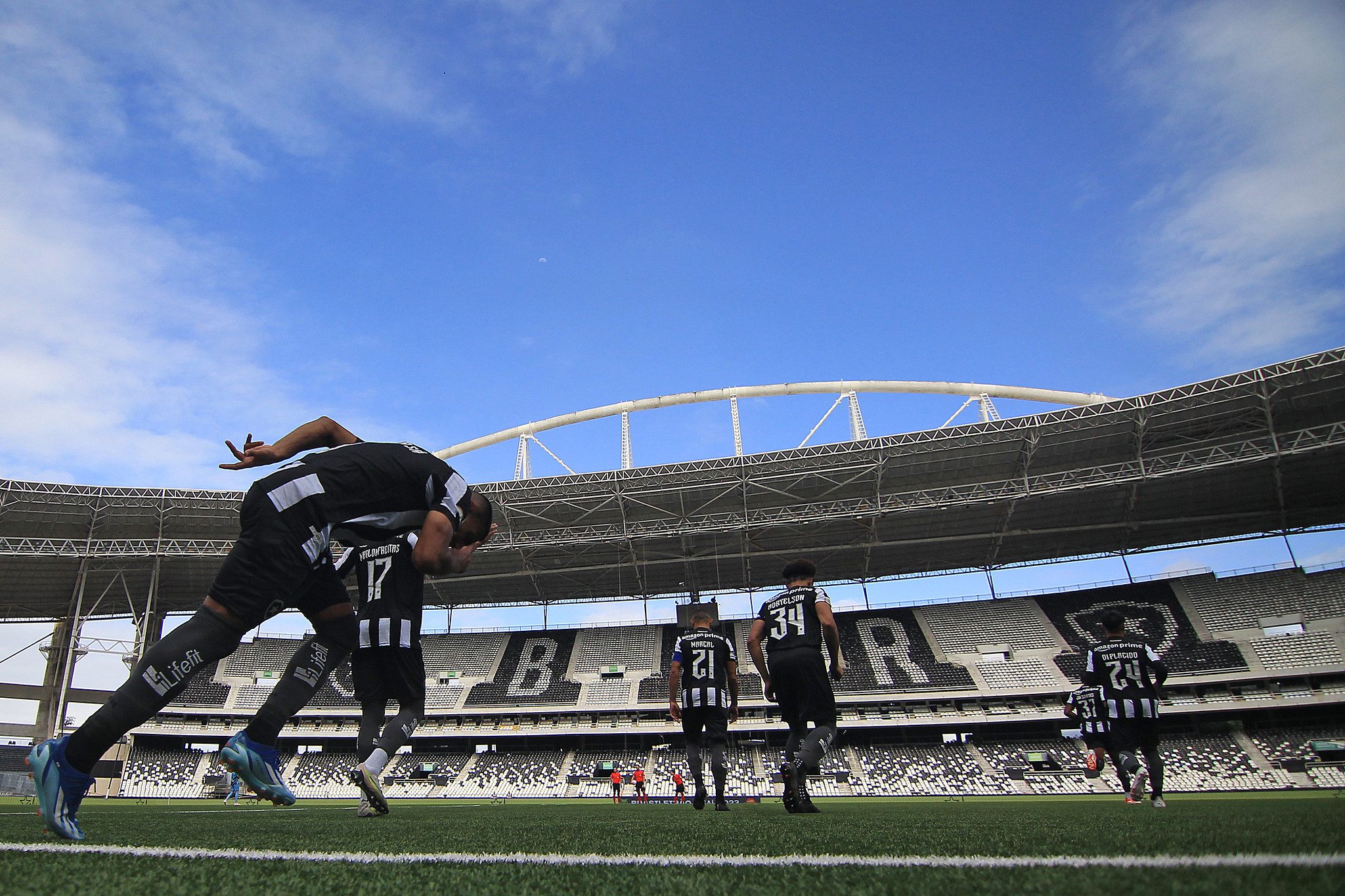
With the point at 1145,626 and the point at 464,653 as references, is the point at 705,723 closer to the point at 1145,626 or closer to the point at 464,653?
the point at 1145,626

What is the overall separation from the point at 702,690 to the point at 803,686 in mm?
2031

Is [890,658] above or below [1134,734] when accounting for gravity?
below

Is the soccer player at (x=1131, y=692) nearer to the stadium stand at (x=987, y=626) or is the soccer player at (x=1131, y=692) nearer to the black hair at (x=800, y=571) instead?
the black hair at (x=800, y=571)

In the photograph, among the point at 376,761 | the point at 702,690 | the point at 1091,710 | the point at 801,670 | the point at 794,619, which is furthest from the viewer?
the point at 1091,710

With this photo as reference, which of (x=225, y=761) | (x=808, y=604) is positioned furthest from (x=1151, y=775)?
(x=225, y=761)

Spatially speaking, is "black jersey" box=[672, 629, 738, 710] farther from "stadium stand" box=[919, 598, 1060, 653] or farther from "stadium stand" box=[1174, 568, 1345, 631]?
"stadium stand" box=[1174, 568, 1345, 631]

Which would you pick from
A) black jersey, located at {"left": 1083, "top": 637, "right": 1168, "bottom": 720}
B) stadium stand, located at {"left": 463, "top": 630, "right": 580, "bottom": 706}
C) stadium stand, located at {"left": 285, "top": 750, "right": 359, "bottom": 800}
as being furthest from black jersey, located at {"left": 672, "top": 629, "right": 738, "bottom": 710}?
stadium stand, located at {"left": 285, "top": 750, "right": 359, "bottom": 800}

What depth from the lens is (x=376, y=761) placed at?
14.8ft

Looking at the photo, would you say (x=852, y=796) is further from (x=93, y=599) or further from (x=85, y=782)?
(x=93, y=599)

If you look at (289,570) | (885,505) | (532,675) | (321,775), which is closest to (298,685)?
(289,570)

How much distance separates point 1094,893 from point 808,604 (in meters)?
4.54

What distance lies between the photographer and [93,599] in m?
32.5

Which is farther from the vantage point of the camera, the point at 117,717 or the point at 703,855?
the point at 117,717

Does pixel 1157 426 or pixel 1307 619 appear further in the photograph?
pixel 1307 619
